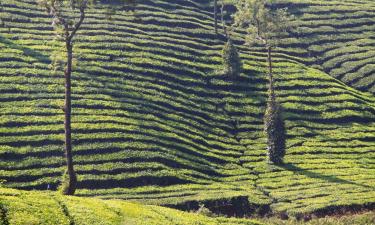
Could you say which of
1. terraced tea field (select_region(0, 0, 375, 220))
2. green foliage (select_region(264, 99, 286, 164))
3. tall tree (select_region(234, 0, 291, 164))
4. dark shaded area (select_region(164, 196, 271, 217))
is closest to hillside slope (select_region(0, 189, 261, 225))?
dark shaded area (select_region(164, 196, 271, 217))

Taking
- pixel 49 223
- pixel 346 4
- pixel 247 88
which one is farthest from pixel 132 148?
pixel 346 4

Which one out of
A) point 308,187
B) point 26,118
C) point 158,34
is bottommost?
point 308,187

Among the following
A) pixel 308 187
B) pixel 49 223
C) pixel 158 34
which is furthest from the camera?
pixel 158 34

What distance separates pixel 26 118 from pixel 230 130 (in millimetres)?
22660

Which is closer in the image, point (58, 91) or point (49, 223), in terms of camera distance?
point (49, 223)

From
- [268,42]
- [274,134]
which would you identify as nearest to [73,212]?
[274,134]

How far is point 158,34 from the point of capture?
260ft

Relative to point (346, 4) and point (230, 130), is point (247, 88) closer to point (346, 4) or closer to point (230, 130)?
point (230, 130)

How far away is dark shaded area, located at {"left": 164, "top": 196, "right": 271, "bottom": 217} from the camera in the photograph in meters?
41.4

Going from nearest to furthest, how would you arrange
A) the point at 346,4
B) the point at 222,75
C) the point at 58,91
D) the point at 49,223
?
the point at 49,223, the point at 58,91, the point at 222,75, the point at 346,4

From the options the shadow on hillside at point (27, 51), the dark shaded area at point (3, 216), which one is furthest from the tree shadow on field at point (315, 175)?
the shadow on hillside at point (27, 51)

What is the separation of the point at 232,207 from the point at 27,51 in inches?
1484

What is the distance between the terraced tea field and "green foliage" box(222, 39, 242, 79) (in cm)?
125

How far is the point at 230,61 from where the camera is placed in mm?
68312
